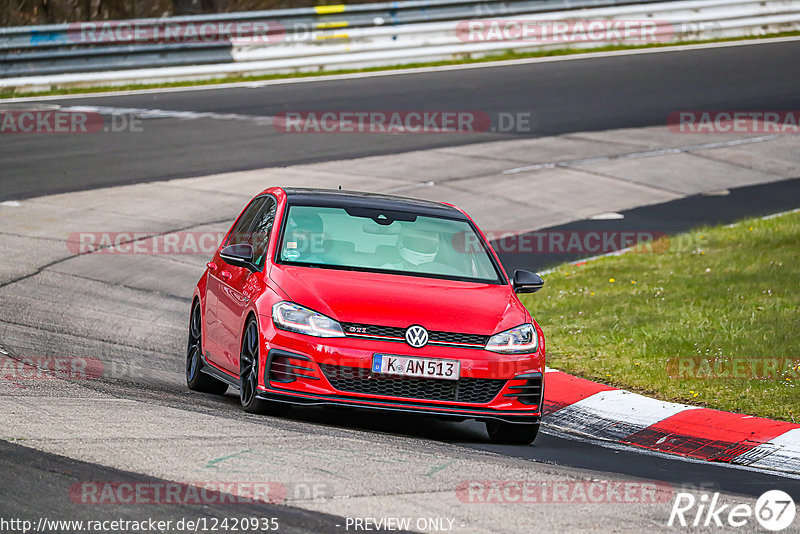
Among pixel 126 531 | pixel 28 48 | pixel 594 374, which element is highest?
pixel 28 48

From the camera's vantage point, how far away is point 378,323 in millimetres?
7555

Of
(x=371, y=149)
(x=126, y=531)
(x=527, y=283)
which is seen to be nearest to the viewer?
(x=126, y=531)

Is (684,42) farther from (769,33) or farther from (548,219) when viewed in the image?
(548,219)

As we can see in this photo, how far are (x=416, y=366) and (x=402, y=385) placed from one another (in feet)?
0.47

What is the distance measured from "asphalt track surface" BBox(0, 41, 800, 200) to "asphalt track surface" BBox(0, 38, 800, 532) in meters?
0.03

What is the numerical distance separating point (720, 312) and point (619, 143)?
11.1 m

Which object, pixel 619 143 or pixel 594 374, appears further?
pixel 619 143

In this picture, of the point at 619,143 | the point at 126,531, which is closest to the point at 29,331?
the point at 126,531

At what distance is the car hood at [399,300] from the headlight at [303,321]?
41 mm

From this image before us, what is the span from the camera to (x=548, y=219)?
17281 millimetres
